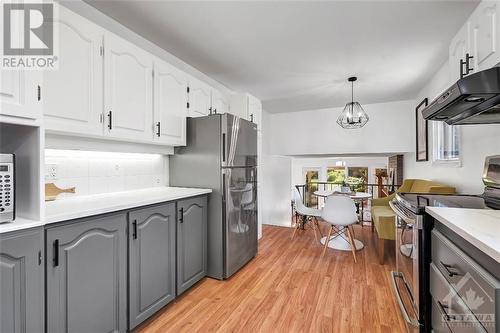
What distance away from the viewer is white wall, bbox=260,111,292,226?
4.74 metres

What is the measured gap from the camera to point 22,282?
102cm

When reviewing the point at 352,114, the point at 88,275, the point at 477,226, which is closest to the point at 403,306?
the point at 477,226

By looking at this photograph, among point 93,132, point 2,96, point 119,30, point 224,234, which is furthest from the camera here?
point 224,234

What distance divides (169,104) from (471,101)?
216 centimetres

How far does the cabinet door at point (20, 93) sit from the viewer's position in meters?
0.99

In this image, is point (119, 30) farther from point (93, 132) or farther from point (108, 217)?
point (108, 217)

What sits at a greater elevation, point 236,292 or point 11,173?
point 11,173

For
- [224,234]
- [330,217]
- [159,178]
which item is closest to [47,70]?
[159,178]

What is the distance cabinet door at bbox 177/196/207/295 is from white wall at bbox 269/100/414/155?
314 centimetres

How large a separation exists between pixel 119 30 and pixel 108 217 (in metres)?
1.60

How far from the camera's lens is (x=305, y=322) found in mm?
1731

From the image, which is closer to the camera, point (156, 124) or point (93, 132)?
point (93, 132)

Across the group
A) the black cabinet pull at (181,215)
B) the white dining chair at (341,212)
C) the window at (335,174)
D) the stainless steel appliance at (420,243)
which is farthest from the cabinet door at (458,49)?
the window at (335,174)

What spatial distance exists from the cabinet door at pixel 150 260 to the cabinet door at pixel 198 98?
113 centimetres
